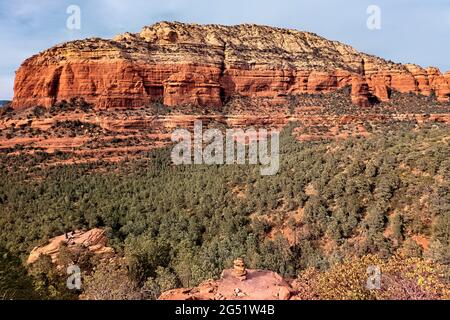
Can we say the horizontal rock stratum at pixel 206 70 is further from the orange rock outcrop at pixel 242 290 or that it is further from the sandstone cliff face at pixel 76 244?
the orange rock outcrop at pixel 242 290

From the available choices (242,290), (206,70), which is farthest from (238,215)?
(206,70)

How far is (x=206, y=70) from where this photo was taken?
190 feet

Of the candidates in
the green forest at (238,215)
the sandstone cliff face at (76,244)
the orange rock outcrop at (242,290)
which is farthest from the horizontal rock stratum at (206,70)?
the orange rock outcrop at (242,290)

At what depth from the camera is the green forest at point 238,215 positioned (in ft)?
58.4

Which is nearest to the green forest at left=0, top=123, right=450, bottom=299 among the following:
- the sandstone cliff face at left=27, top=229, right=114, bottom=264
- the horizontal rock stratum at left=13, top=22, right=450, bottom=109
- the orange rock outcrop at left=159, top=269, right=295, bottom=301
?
the sandstone cliff face at left=27, top=229, right=114, bottom=264

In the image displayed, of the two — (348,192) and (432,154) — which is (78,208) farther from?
(432,154)

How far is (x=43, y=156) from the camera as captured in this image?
3947 cm

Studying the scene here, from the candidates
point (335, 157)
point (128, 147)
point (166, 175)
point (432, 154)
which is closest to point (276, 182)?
point (335, 157)

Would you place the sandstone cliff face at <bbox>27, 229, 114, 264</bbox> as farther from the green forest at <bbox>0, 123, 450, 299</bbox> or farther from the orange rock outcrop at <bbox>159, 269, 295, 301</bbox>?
the orange rock outcrop at <bbox>159, 269, 295, 301</bbox>

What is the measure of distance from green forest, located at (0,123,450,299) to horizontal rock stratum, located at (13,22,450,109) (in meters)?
20.6
